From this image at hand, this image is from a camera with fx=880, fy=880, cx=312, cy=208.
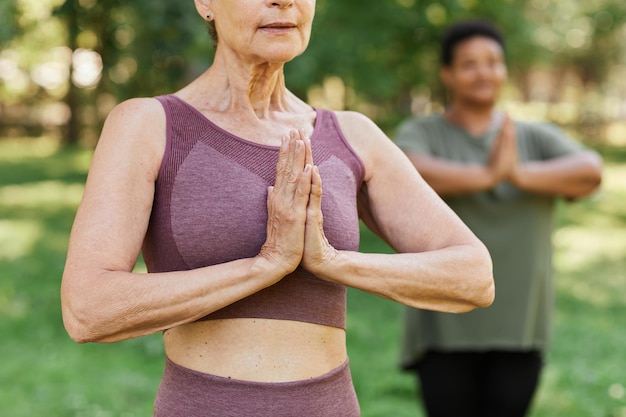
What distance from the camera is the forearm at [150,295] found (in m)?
1.74

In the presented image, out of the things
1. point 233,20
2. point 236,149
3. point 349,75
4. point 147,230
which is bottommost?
point 349,75

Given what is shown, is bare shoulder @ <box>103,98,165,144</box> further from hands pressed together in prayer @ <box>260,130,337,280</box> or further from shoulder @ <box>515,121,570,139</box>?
shoulder @ <box>515,121,570,139</box>

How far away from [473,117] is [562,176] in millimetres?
514

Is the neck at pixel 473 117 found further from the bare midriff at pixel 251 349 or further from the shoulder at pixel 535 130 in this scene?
the bare midriff at pixel 251 349

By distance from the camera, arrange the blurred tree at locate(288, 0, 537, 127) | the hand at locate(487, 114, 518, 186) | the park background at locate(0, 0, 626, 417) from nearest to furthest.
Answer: the hand at locate(487, 114, 518, 186)
the park background at locate(0, 0, 626, 417)
the blurred tree at locate(288, 0, 537, 127)

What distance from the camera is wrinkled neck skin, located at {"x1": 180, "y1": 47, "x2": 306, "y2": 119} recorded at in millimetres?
1982

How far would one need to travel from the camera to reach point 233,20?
6.23ft

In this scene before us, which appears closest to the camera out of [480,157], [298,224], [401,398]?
[298,224]

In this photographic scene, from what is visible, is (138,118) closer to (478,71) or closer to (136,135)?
(136,135)

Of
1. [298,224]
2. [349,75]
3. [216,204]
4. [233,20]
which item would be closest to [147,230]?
[216,204]

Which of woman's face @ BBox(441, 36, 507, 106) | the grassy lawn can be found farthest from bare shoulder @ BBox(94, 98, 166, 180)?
the grassy lawn

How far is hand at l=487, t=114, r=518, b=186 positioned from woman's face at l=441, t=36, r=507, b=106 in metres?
0.30

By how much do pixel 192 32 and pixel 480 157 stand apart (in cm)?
245

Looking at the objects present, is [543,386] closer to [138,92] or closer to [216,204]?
[216,204]
